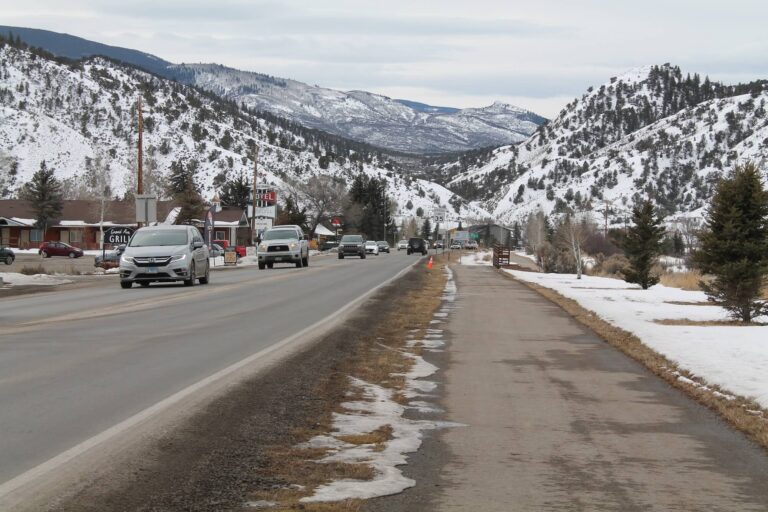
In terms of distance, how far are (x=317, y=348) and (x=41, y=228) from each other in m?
100.0

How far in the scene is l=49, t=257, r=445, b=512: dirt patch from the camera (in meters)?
5.99

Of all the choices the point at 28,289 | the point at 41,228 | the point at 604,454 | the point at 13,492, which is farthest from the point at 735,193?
the point at 41,228

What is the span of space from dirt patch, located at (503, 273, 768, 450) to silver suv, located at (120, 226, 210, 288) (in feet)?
49.9

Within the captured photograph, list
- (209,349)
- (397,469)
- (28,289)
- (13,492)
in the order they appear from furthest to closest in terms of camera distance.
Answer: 1. (28,289)
2. (209,349)
3. (397,469)
4. (13,492)

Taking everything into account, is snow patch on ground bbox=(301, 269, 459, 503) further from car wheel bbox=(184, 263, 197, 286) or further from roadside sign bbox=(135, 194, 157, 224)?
roadside sign bbox=(135, 194, 157, 224)

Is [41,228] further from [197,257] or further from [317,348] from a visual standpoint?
[317,348]

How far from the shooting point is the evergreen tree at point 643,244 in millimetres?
39875

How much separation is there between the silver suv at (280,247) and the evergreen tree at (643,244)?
1672cm

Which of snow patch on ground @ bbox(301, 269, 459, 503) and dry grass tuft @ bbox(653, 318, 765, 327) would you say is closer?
snow patch on ground @ bbox(301, 269, 459, 503)

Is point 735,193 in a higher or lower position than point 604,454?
higher

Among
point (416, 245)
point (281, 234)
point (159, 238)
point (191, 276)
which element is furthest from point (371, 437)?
point (416, 245)

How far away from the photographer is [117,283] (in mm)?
35438

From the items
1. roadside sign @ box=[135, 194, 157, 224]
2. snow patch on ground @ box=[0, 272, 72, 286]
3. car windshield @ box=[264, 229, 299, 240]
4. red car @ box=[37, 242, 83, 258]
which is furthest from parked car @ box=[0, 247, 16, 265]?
snow patch on ground @ box=[0, 272, 72, 286]

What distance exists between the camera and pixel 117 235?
102250 mm
